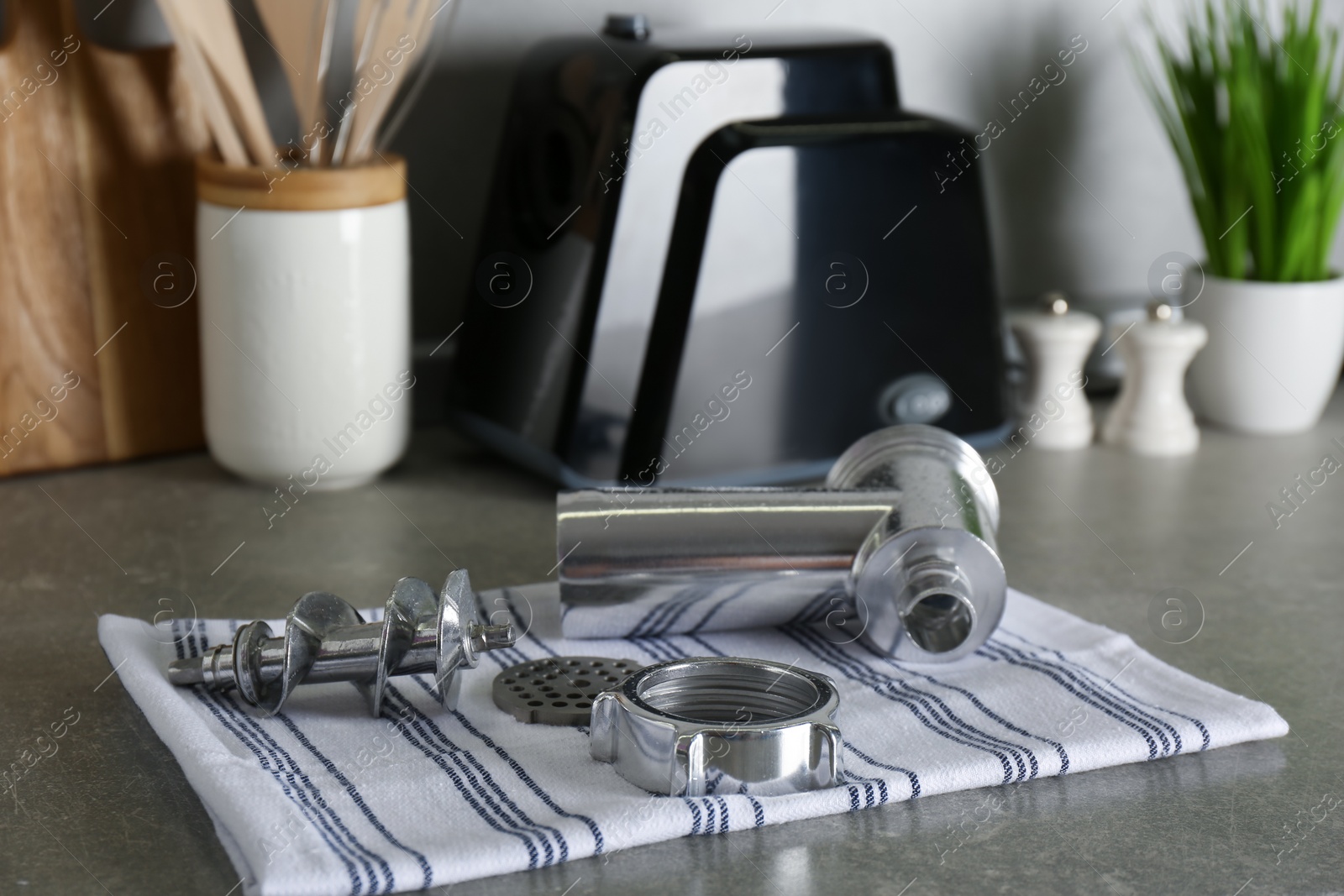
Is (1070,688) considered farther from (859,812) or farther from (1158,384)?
(1158,384)

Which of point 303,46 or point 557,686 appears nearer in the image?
point 557,686

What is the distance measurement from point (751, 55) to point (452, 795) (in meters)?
0.52

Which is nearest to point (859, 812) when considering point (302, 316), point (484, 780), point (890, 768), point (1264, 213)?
point (890, 768)

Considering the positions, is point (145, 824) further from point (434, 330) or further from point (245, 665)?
point (434, 330)

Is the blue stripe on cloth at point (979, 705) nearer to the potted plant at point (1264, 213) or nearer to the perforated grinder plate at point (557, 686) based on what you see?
the perforated grinder plate at point (557, 686)

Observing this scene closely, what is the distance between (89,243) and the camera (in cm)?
84

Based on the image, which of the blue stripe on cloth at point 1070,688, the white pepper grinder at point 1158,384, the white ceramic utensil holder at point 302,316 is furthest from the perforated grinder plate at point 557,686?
the white pepper grinder at point 1158,384

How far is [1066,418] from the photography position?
993 millimetres

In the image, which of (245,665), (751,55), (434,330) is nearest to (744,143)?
(751,55)

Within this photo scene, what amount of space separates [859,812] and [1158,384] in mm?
597

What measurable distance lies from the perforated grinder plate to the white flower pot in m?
0.62

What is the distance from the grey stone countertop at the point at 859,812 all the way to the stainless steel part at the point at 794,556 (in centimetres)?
10

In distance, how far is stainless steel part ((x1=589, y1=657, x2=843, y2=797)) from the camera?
46cm

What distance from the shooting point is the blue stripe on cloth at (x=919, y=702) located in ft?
1.66
